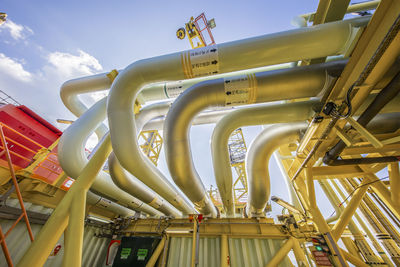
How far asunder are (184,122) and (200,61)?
76cm

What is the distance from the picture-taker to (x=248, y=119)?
2096 mm

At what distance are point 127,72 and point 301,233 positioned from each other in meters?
4.56

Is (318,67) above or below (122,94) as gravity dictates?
above

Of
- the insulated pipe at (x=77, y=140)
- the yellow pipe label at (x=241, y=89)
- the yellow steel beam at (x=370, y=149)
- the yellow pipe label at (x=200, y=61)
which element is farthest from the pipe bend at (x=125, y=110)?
the yellow steel beam at (x=370, y=149)

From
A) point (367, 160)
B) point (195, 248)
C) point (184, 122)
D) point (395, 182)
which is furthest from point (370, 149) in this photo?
point (195, 248)

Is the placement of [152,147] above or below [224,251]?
above

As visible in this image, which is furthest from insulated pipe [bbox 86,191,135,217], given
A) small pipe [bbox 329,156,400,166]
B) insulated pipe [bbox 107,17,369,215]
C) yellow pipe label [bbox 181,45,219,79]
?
small pipe [bbox 329,156,400,166]

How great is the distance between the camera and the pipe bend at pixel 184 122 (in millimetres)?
1772

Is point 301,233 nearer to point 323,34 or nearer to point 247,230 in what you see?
point 247,230

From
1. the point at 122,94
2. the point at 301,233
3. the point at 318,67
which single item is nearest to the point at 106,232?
the point at 122,94

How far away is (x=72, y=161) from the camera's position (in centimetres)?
219

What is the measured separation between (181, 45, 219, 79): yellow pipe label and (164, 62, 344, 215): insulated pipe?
0.84ft

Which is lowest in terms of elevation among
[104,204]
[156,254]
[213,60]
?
[156,254]

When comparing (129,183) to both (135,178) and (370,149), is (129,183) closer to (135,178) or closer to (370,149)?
(135,178)
